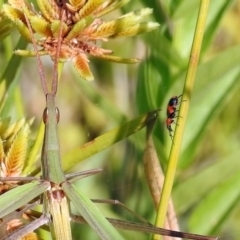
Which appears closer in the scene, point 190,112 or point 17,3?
point 17,3

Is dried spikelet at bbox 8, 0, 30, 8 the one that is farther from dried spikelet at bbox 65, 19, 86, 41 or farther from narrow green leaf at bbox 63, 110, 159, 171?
narrow green leaf at bbox 63, 110, 159, 171

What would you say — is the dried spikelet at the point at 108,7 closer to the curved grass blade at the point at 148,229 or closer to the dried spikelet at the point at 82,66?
the dried spikelet at the point at 82,66

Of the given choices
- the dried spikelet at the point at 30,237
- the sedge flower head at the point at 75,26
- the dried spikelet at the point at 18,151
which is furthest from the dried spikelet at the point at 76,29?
the dried spikelet at the point at 30,237

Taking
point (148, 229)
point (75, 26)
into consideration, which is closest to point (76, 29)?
point (75, 26)

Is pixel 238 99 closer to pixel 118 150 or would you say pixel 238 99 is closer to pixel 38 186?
pixel 118 150

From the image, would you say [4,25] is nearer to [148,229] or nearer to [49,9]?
[49,9]

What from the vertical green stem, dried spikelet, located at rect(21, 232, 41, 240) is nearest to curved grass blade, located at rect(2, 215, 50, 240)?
dried spikelet, located at rect(21, 232, 41, 240)

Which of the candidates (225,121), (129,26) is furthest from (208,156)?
(129,26)
